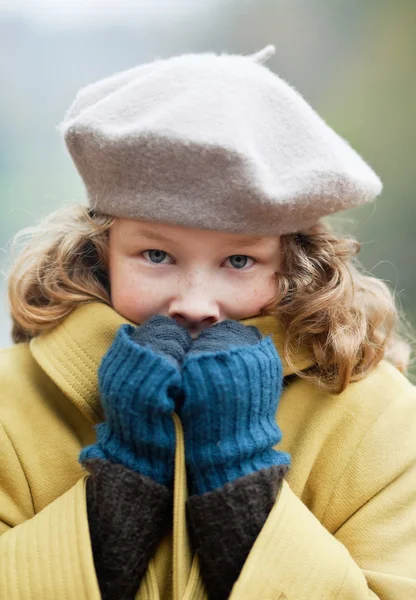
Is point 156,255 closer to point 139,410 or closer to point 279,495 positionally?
point 139,410

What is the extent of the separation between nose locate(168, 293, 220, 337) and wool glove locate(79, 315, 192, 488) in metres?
0.08

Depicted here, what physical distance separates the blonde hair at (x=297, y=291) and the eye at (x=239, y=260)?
80 millimetres

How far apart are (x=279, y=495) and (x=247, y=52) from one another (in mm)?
2310

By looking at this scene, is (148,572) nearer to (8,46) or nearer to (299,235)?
(299,235)

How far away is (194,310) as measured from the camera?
127 cm

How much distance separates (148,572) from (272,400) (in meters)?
0.33

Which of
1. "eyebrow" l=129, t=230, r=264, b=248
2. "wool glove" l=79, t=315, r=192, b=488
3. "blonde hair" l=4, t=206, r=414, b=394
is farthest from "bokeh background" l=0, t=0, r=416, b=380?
"wool glove" l=79, t=315, r=192, b=488

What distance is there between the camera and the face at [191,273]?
128 cm

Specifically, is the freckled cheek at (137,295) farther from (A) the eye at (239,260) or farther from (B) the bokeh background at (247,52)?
(B) the bokeh background at (247,52)

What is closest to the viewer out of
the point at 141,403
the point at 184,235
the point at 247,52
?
the point at 141,403

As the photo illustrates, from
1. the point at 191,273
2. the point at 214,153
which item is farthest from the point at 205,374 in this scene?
the point at 214,153

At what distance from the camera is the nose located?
127cm

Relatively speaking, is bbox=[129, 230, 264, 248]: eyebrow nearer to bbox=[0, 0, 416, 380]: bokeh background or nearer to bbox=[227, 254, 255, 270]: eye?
bbox=[227, 254, 255, 270]: eye

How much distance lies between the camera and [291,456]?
133 cm
